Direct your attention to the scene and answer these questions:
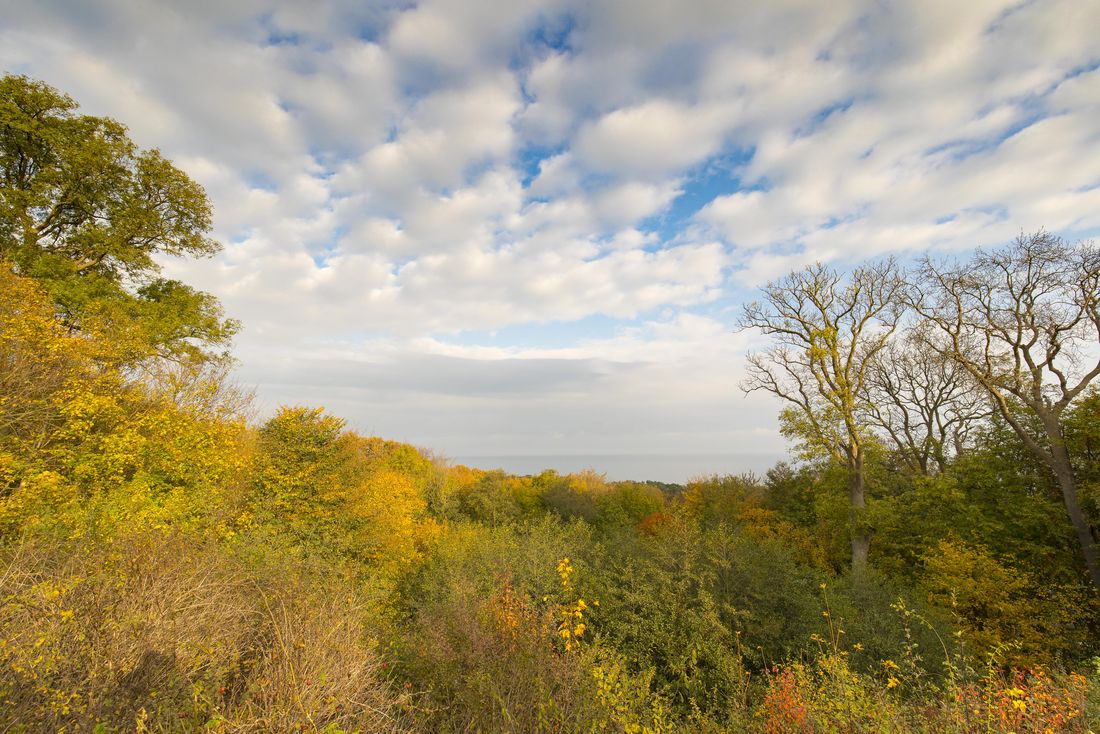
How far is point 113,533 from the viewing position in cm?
864

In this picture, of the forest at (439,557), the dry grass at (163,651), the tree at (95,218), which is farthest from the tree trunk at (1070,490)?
the tree at (95,218)

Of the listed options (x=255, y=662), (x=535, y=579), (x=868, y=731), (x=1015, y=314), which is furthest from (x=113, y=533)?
(x=1015, y=314)

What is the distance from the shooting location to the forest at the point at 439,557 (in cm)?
540

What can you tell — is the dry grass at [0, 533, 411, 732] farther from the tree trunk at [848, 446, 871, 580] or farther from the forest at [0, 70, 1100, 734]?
the tree trunk at [848, 446, 871, 580]

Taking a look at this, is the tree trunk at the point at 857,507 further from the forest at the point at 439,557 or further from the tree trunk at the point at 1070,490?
the tree trunk at the point at 1070,490

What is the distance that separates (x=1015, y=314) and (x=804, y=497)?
14.6 meters

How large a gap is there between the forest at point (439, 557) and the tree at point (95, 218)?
3.4 inches

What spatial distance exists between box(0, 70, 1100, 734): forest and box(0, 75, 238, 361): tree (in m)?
0.09

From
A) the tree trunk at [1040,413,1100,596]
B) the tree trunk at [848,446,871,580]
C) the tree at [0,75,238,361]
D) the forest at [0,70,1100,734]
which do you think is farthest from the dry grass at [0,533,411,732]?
the tree trunk at [1040,413,1100,596]

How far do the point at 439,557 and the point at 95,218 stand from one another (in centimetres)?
1754

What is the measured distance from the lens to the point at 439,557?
19.4 metres

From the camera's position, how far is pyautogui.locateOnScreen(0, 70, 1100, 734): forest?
17.7 feet

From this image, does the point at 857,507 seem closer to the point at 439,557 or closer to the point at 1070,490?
the point at 1070,490

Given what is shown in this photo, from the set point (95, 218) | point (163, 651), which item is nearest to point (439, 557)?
point (163, 651)
